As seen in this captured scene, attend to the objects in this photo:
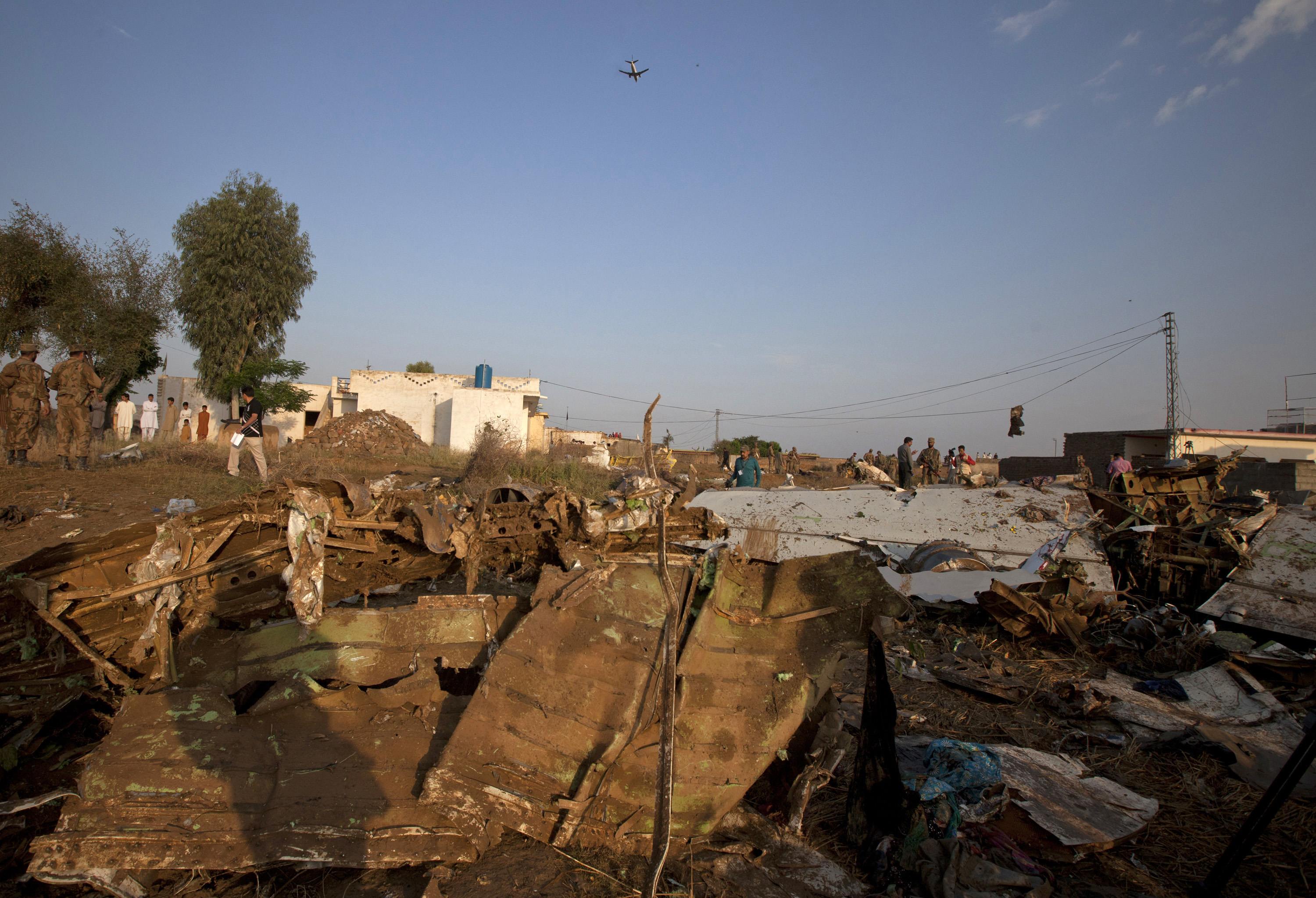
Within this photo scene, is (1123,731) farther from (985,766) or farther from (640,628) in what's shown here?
(640,628)

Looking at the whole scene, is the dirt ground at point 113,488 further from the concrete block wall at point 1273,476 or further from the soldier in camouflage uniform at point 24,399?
the concrete block wall at point 1273,476

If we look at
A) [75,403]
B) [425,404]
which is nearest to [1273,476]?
[75,403]

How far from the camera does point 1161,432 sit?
73.6 ft

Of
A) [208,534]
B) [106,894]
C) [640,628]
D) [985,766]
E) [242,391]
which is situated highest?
[242,391]

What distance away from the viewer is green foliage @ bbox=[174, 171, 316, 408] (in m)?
23.7

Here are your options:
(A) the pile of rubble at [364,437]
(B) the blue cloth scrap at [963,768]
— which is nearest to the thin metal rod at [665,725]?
(B) the blue cloth scrap at [963,768]

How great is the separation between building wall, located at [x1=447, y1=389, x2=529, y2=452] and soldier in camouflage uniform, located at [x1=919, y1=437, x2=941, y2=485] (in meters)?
16.9

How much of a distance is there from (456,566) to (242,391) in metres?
7.60

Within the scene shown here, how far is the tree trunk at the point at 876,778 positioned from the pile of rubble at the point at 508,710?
0.01 meters

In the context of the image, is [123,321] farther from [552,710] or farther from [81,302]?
[552,710]

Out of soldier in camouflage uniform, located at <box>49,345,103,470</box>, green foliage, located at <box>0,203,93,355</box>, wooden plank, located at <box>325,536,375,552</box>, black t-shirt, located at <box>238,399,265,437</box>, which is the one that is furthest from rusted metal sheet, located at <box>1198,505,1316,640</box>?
green foliage, located at <box>0,203,93,355</box>

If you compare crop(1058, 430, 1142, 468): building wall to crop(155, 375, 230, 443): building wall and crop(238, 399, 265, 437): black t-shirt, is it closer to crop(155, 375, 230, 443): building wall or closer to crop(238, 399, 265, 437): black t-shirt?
crop(238, 399, 265, 437): black t-shirt

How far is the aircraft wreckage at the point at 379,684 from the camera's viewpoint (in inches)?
104

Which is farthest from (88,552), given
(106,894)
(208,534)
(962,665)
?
(962,665)
